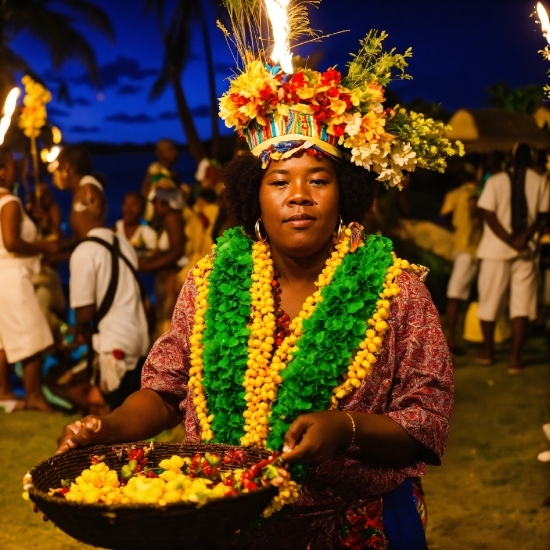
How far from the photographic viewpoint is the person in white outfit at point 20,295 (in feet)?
26.5

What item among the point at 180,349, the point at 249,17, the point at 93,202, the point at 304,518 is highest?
the point at 249,17

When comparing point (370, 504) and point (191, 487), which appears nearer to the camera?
point (191, 487)

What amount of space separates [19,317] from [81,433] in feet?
19.6

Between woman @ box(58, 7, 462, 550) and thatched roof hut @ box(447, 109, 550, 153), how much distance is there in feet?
33.9

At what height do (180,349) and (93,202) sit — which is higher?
(93,202)

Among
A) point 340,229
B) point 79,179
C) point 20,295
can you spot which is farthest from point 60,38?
point 340,229

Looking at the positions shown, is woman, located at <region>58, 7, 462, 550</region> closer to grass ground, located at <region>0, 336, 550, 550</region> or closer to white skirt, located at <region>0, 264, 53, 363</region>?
grass ground, located at <region>0, 336, 550, 550</region>

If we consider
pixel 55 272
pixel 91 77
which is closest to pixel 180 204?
pixel 55 272

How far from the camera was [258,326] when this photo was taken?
297 cm

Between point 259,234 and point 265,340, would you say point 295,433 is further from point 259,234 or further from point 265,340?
point 259,234

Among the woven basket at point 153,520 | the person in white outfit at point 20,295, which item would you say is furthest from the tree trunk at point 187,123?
the woven basket at point 153,520

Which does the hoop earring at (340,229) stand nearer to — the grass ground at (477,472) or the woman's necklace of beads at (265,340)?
the woman's necklace of beads at (265,340)

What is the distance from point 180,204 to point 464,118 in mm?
6497

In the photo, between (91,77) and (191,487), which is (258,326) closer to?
(191,487)
